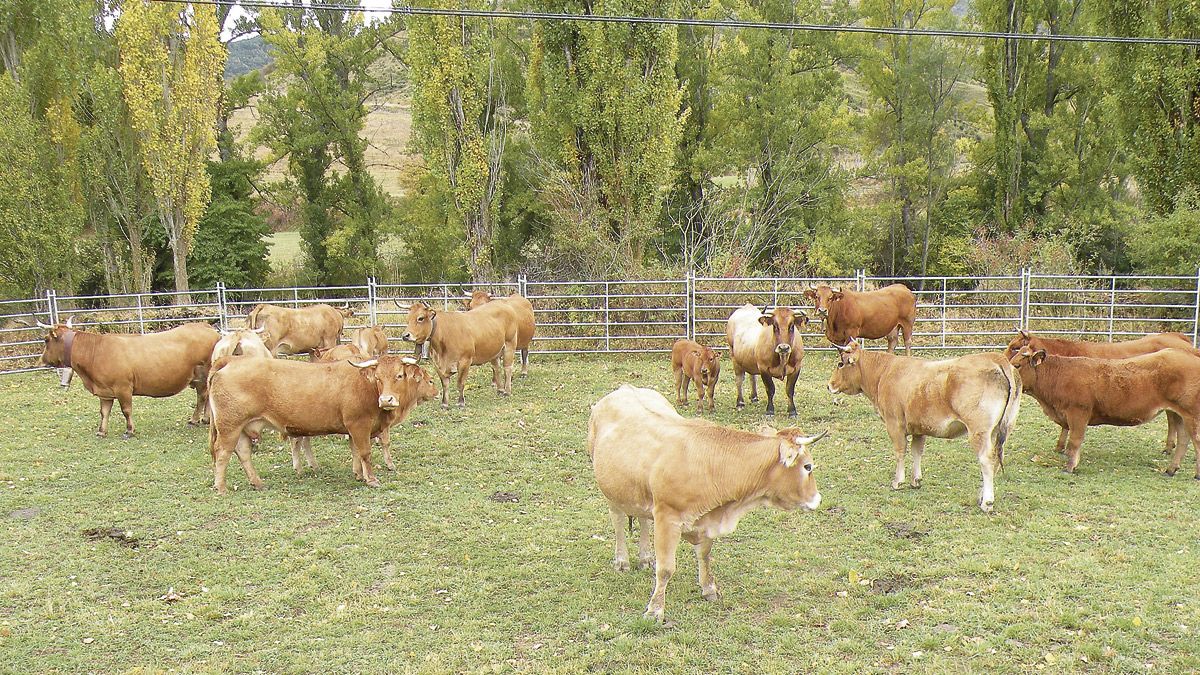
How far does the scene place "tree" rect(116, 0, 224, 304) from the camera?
20516 millimetres

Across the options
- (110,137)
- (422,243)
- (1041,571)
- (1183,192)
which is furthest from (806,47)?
(1041,571)

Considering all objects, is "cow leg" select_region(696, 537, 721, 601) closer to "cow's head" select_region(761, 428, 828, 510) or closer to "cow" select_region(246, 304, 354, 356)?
Answer: "cow's head" select_region(761, 428, 828, 510)

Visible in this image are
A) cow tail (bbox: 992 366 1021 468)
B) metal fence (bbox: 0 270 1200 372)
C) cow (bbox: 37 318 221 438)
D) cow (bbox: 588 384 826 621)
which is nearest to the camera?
cow (bbox: 588 384 826 621)

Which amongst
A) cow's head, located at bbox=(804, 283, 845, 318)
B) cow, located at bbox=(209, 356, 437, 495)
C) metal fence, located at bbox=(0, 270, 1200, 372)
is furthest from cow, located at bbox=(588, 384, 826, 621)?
metal fence, located at bbox=(0, 270, 1200, 372)

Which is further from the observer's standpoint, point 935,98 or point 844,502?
point 935,98

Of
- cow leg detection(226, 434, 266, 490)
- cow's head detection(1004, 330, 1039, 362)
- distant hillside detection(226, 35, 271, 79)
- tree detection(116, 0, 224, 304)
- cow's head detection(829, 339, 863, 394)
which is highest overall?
distant hillside detection(226, 35, 271, 79)

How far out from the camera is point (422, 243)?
31.0 meters

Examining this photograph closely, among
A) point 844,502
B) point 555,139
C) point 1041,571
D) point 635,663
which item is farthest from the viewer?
point 555,139

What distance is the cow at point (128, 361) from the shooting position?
34.4ft

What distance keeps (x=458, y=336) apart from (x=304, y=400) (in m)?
4.24

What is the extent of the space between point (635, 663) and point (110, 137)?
2328cm

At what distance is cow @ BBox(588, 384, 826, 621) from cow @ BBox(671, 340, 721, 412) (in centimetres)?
577

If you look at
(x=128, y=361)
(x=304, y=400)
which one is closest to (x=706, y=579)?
(x=304, y=400)

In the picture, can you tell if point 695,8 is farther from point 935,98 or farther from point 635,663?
point 635,663
